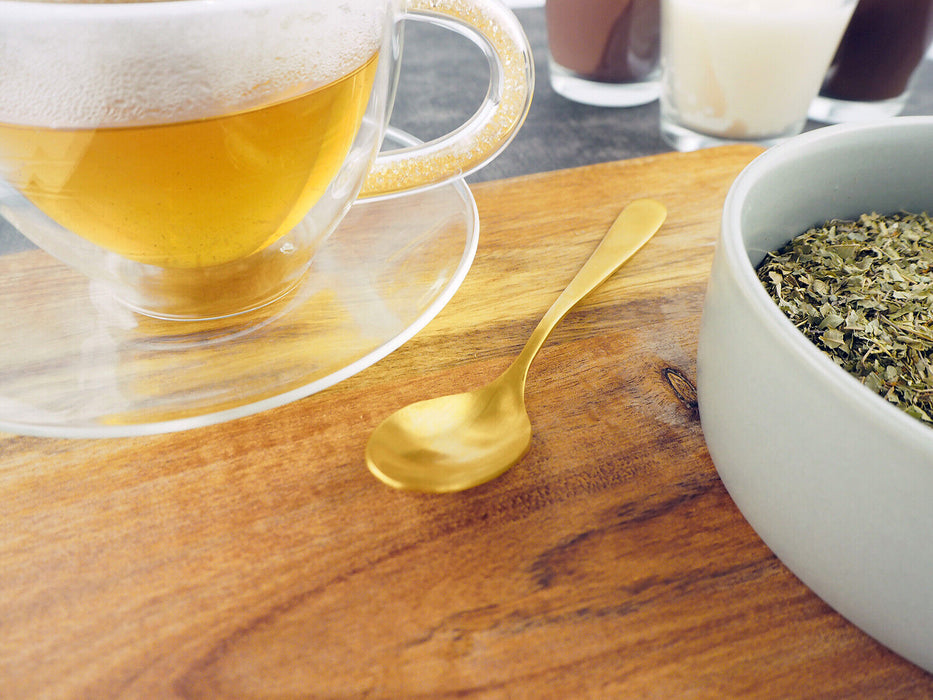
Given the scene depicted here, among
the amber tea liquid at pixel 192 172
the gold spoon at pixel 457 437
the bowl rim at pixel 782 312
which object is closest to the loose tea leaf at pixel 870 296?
the bowl rim at pixel 782 312

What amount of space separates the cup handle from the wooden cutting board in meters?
0.13

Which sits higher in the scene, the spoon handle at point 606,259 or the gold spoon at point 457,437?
the spoon handle at point 606,259

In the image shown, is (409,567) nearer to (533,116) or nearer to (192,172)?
(192,172)

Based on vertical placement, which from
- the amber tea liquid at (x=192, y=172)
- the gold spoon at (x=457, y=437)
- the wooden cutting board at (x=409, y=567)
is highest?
the amber tea liquid at (x=192, y=172)

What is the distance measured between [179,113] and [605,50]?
639 millimetres

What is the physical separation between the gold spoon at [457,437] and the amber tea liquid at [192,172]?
5.9 inches

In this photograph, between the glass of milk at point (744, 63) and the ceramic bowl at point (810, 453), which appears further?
the glass of milk at point (744, 63)

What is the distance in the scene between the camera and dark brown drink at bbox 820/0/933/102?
827 mm

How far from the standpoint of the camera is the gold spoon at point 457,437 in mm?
387

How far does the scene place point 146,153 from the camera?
1.25 feet

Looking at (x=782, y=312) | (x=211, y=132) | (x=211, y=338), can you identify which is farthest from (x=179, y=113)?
(x=782, y=312)

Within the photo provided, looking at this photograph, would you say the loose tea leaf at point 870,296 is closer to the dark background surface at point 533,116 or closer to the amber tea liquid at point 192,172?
the amber tea liquid at point 192,172

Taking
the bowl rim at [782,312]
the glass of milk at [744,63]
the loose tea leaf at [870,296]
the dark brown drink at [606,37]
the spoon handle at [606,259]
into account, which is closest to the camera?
the bowl rim at [782,312]

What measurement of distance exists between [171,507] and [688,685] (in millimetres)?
244
